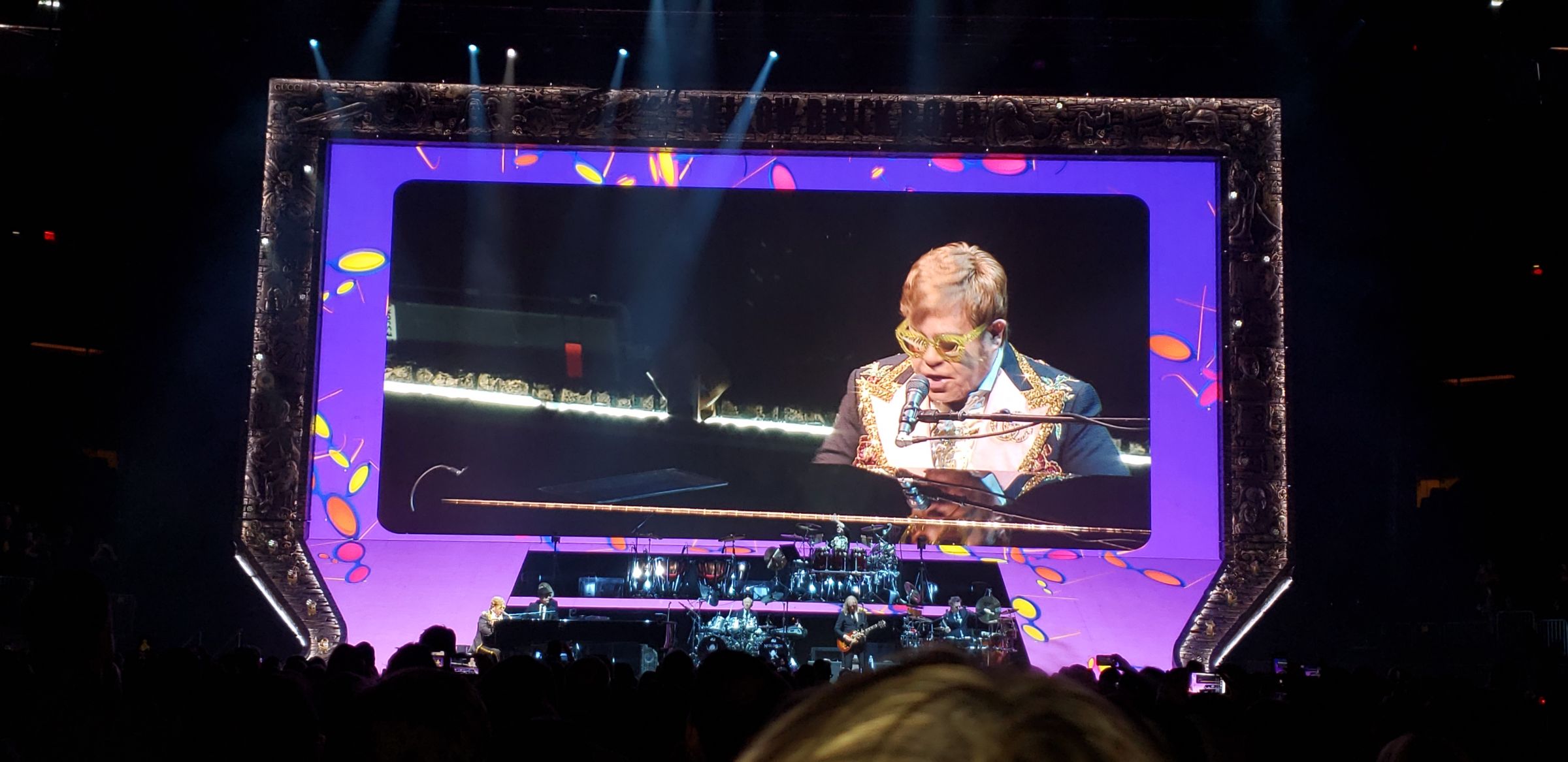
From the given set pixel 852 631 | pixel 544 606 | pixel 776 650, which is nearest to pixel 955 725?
pixel 776 650

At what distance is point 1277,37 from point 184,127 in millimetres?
9789

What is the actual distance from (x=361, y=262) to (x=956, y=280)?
522cm

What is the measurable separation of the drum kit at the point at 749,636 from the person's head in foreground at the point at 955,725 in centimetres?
881

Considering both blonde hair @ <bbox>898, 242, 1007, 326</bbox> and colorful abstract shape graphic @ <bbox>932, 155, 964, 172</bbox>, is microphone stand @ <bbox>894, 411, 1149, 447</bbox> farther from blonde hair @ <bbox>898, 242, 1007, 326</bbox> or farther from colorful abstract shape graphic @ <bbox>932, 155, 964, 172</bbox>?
colorful abstract shape graphic @ <bbox>932, 155, 964, 172</bbox>

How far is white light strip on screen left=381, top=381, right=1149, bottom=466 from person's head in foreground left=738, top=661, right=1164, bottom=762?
10586mm

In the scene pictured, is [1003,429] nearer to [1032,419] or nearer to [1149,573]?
[1032,419]

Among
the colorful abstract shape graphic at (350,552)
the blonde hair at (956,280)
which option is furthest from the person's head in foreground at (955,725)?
the colorful abstract shape graphic at (350,552)

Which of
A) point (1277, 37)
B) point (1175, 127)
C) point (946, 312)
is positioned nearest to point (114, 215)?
point (946, 312)

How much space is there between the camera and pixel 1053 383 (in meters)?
11.3

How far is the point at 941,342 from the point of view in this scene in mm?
11367

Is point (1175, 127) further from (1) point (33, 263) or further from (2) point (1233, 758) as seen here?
(1) point (33, 263)

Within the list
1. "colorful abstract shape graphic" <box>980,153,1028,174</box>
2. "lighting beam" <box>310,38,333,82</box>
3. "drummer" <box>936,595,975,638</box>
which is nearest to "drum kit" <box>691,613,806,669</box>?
"drummer" <box>936,595,975,638</box>

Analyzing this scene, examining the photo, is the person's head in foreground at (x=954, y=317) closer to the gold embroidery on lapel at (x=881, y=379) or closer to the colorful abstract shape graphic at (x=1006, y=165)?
the gold embroidery on lapel at (x=881, y=379)

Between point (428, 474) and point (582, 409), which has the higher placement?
point (582, 409)
